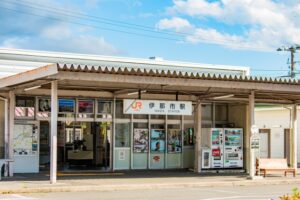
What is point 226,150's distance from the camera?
27250mm

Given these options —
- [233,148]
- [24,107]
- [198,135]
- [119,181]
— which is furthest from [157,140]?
[119,181]

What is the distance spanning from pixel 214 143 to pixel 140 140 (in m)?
3.27

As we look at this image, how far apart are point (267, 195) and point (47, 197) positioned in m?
6.27

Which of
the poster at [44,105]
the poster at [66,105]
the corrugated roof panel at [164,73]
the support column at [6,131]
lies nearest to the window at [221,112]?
the corrugated roof panel at [164,73]

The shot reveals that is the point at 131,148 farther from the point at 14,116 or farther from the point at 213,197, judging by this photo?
the point at 213,197

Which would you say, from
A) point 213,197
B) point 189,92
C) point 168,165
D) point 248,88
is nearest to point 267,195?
point 213,197

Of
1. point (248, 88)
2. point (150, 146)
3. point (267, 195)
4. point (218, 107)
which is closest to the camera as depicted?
point (267, 195)

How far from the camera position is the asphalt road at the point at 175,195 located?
16.2 m

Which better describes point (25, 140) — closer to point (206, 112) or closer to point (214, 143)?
point (214, 143)

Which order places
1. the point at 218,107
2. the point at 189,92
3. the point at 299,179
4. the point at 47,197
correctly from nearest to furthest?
the point at 47,197 < the point at 299,179 < the point at 189,92 < the point at 218,107

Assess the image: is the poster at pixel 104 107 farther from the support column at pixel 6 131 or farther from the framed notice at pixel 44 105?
the support column at pixel 6 131

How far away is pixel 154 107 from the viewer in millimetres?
21891

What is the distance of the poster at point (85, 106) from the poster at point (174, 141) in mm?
4112

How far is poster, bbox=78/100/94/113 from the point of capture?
979 inches
